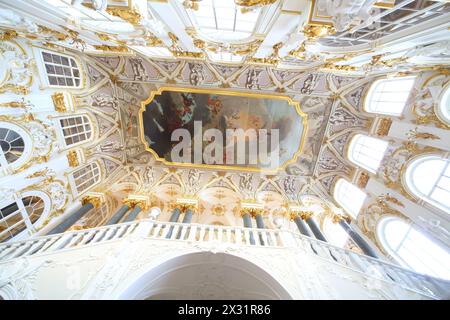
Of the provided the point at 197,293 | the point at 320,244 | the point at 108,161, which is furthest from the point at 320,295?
the point at 108,161

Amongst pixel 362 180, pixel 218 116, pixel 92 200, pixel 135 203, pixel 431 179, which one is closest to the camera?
pixel 431 179

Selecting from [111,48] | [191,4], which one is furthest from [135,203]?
[191,4]

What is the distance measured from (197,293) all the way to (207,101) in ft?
29.3

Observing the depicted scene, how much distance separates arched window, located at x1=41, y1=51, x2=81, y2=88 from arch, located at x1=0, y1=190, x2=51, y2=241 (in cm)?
474

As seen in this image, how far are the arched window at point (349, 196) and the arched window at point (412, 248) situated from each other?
1466 millimetres

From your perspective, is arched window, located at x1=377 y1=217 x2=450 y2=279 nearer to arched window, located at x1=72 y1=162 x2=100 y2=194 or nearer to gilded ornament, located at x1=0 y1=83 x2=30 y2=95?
arched window, located at x1=72 y1=162 x2=100 y2=194

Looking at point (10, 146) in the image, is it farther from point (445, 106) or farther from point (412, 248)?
point (412, 248)

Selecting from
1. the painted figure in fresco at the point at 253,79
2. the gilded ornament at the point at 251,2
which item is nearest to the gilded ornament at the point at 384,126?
the painted figure in fresco at the point at 253,79

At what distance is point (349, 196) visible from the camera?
10.2 meters

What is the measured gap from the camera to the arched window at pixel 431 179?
6.14 meters

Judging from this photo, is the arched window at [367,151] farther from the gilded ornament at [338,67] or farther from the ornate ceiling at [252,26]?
the gilded ornament at [338,67]

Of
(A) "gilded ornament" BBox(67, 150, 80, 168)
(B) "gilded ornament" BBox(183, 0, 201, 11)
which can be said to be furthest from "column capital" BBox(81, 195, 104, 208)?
(B) "gilded ornament" BBox(183, 0, 201, 11)

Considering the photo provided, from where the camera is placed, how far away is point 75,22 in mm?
5254

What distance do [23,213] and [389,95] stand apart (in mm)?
16718
